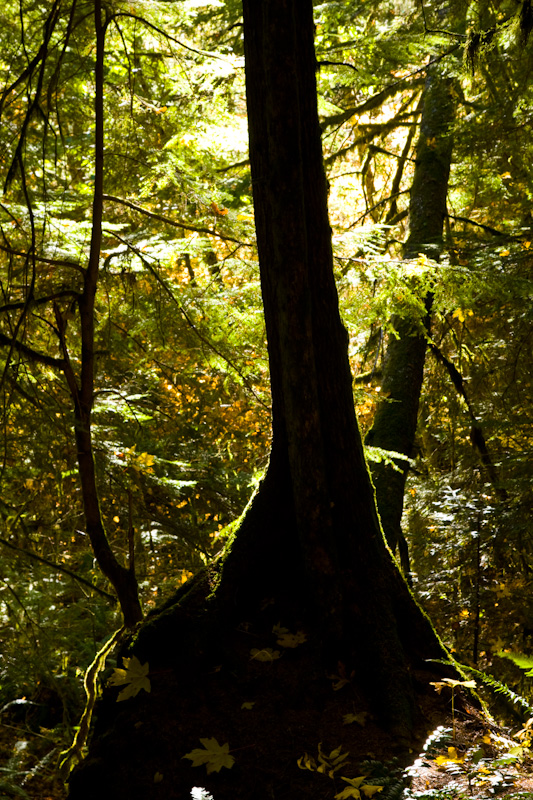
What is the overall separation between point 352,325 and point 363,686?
3.31 meters

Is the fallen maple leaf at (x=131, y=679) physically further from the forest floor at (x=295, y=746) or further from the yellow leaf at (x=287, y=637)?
the yellow leaf at (x=287, y=637)

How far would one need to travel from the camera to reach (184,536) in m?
6.82

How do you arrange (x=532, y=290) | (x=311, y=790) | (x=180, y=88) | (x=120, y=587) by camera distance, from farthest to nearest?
(x=180, y=88) → (x=532, y=290) → (x=120, y=587) → (x=311, y=790)

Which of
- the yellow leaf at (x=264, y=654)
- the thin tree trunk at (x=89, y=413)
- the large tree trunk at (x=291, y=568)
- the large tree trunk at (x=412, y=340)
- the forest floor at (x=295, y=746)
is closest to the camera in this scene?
the forest floor at (x=295, y=746)

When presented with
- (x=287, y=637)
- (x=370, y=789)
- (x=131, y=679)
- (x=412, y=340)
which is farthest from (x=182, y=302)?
(x=370, y=789)

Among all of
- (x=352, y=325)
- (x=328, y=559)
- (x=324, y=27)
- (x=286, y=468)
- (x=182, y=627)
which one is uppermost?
(x=324, y=27)

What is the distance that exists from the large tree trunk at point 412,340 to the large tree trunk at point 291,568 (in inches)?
52.4

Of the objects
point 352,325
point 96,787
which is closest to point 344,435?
point 96,787

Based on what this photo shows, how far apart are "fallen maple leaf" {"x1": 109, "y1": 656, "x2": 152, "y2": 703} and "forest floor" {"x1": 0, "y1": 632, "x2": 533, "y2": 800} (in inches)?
1.7

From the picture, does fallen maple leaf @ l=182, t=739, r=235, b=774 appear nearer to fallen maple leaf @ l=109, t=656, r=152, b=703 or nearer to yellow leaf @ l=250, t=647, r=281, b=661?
fallen maple leaf @ l=109, t=656, r=152, b=703

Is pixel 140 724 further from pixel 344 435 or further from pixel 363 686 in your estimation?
pixel 344 435

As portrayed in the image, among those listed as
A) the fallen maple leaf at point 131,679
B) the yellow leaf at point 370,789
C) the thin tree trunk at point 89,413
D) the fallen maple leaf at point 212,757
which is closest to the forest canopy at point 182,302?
the thin tree trunk at point 89,413

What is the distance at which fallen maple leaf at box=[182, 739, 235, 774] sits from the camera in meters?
2.40

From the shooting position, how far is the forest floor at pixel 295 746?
228 cm
